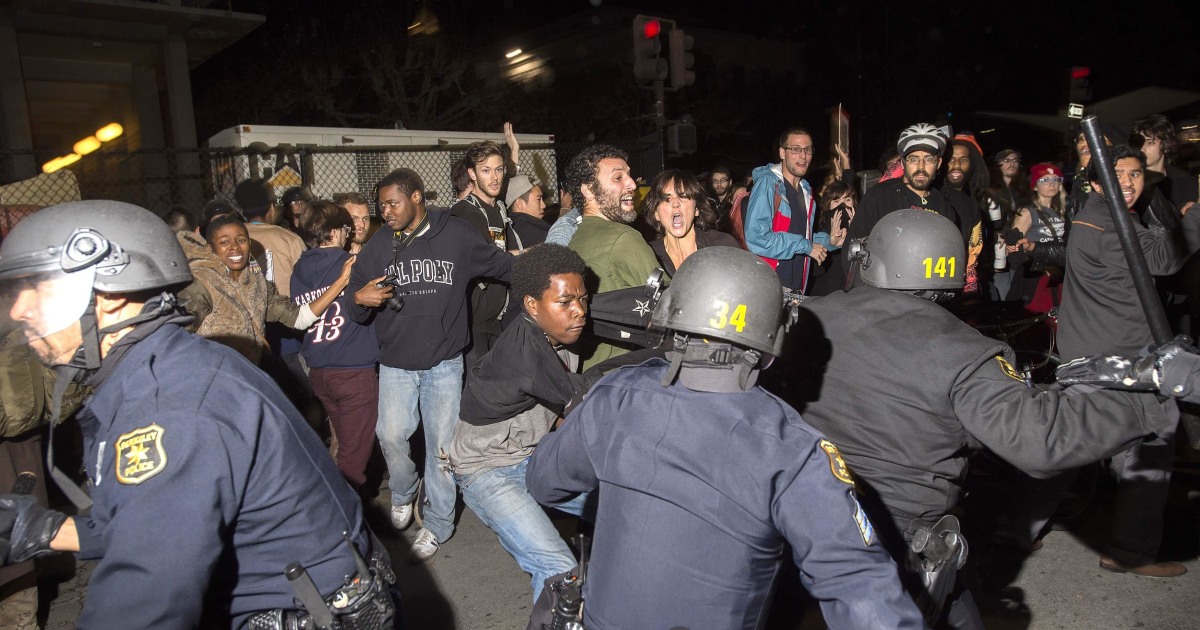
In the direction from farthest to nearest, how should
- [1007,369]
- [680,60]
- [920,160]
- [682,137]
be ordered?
[680,60] < [682,137] < [920,160] < [1007,369]

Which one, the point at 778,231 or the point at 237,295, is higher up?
the point at 778,231

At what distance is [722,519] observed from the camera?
1871 mm

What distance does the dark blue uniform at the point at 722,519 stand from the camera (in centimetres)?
177

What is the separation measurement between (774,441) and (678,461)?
25 cm

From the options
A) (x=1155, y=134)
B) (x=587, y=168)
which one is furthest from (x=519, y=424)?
(x=1155, y=134)

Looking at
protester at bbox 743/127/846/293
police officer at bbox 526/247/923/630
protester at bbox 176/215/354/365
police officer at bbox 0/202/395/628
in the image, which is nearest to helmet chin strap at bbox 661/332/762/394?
police officer at bbox 526/247/923/630

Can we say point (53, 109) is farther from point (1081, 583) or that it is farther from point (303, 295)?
point (1081, 583)

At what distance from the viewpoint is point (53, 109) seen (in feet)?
59.3

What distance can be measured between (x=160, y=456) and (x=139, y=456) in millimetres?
51

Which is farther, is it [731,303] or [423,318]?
[423,318]

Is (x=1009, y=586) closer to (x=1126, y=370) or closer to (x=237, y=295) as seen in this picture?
(x=1126, y=370)

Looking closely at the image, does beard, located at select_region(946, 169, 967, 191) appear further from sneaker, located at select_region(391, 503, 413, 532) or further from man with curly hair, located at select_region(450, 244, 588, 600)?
sneaker, located at select_region(391, 503, 413, 532)

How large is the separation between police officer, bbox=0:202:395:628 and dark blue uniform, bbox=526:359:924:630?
0.81 metres

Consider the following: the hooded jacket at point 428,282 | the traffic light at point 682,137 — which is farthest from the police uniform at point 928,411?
the traffic light at point 682,137
